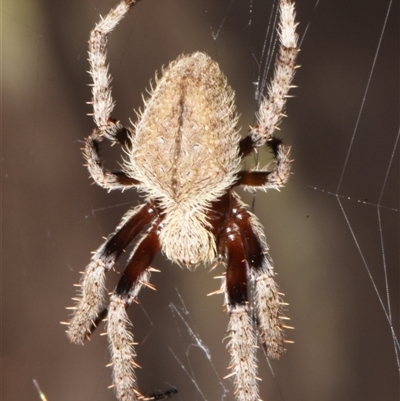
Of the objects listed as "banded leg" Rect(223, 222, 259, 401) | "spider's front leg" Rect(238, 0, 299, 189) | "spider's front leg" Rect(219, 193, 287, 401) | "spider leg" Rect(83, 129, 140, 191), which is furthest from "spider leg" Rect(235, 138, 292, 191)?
"spider leg" Rect(83, 129, 140, 191)

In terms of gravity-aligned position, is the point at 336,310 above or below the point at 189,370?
above

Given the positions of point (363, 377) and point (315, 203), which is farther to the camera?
point (315, 203)

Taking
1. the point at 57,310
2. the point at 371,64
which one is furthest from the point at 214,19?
the point at 57,310

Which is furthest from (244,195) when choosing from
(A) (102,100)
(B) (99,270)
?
(A) (102,100)

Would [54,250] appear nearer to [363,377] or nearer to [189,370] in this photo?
[189,370]

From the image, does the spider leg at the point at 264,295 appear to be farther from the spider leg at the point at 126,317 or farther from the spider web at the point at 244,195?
the spider web at the point at 244,195

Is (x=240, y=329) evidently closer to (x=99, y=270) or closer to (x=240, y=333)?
(x=240, y=333)
